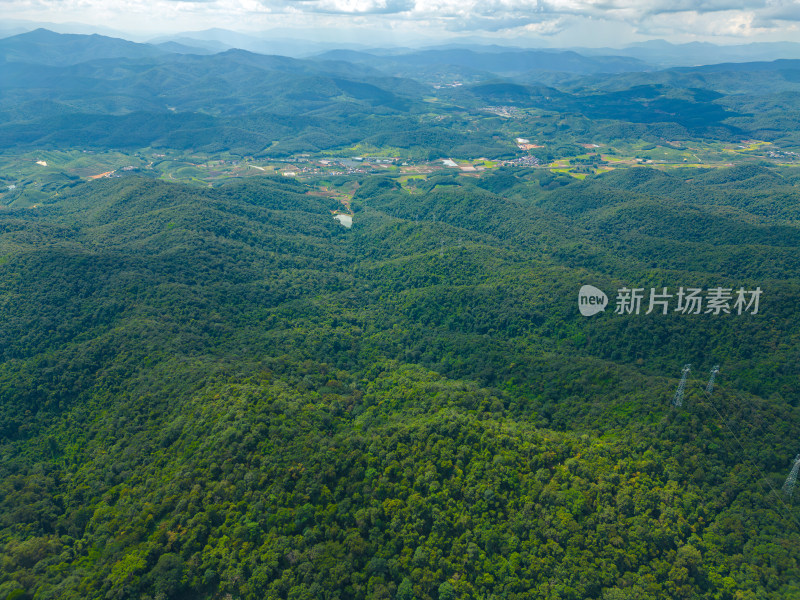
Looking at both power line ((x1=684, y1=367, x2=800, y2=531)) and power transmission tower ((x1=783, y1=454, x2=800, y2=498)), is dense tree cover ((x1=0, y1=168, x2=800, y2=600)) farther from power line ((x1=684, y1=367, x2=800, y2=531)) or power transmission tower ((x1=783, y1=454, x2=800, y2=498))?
power transmission tower ((x1=783, y1=454, x2=800, y2=498))

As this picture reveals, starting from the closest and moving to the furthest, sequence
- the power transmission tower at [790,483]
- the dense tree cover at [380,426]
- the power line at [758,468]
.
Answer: the dense tree cover at [380,426] → the power line at [758,468] → the power transmission tower at [790,483]

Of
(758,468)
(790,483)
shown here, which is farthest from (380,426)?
(790,483)

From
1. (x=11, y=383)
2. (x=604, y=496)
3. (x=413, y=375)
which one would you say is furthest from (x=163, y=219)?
(x=604, y=496)

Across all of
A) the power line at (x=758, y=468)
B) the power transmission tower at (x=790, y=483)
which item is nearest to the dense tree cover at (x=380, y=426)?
the power line at (x=758, y=468)

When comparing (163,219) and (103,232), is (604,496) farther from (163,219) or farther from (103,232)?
(103,232)


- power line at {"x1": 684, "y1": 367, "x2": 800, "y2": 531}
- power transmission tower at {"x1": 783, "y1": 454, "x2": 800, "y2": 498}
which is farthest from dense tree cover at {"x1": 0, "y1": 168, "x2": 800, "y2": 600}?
power transmission tower at {"x1": 783, "y1": 454, "x2": 800, "y2": 498}

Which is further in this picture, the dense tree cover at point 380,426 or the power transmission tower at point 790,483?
the power transmission tower at point 790,483

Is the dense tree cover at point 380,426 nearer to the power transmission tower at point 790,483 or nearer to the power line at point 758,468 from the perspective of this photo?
the power line at point 758,468

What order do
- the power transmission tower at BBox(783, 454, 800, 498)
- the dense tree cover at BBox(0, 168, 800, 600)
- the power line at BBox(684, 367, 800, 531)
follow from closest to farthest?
the dense tree cover at BBox(0, 168, 800, 600) → the power line at BBox(684, 367, 800, 531) → the power transmission tower at BBox(783, 454, 800, 498)
